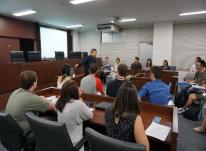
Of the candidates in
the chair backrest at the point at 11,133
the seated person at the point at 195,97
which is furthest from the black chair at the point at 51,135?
the seated person at the point at 195,97

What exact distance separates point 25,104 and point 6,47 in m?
5.58

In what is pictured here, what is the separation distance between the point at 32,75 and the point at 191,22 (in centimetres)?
692

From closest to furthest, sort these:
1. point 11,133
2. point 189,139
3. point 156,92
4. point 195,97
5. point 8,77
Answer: point 11,133, point 156,92, point 189,139, point 195,97, point 8,77

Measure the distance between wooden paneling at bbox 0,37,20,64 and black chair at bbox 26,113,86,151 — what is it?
5678mm

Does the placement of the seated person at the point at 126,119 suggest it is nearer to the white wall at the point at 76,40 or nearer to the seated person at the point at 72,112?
the seated person at the point at 72,112

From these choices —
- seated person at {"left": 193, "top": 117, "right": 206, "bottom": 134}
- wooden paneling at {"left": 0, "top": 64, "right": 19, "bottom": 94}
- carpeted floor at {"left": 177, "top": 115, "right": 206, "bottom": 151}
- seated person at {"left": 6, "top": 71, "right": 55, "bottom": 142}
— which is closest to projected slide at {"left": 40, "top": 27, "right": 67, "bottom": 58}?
wooden paneling at {"left": 0, "top": 64, "right": 19, "bottom": 94}

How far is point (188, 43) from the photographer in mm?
6840

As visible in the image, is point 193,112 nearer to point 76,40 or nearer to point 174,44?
point 174,44

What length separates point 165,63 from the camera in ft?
20.6

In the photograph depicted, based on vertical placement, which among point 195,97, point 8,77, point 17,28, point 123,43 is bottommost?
point 195,97

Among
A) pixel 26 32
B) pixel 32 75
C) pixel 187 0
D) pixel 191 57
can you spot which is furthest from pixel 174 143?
pixel 26 32

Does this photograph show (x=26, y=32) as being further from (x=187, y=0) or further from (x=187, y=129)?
(x=187, y=129)

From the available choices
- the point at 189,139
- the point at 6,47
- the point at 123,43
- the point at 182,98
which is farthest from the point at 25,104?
the point at 123,43

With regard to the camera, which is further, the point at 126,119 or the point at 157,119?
the point at 157,119
